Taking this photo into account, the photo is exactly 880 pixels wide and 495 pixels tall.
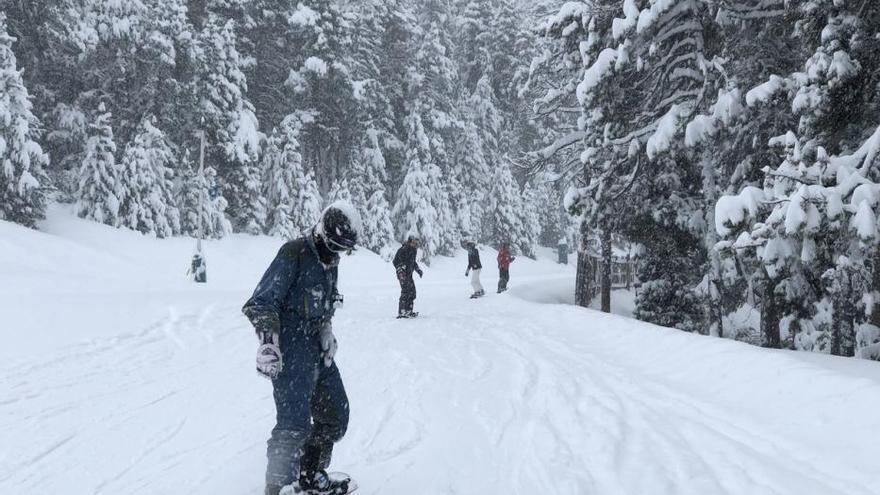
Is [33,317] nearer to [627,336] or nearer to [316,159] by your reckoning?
[627,336]

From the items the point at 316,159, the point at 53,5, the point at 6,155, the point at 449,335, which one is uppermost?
the point at 53,5

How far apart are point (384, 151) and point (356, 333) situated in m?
29.7

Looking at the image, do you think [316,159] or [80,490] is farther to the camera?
[316,159]

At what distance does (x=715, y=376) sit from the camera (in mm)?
7078

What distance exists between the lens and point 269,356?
346 centimetres

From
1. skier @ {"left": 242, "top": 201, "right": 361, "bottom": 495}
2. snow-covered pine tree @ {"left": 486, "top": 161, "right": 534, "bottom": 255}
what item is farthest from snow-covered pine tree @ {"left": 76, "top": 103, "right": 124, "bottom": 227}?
snow-covered pine tree @ {"left": 486, "top": 161, "right": 534, "bottom": 255}

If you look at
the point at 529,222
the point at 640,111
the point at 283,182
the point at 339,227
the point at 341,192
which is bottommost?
the point at 339,227

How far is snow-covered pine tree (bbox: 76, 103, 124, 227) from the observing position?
24703 mm

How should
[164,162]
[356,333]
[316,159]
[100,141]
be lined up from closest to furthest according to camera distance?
1. [356,333]
2. [100,141]
3. [164,162]
4. [316,159]

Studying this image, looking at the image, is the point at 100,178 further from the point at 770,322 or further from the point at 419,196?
the point at 770,322

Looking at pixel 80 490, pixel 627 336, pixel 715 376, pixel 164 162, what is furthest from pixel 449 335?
pixel 164 162

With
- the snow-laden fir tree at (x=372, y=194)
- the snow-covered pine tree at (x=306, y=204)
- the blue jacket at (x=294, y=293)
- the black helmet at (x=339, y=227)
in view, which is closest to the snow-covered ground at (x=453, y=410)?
the blue jacket at (x=294, y=293)

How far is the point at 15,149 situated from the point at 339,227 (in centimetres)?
2221

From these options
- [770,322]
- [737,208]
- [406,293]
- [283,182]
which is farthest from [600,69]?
[283,182]
